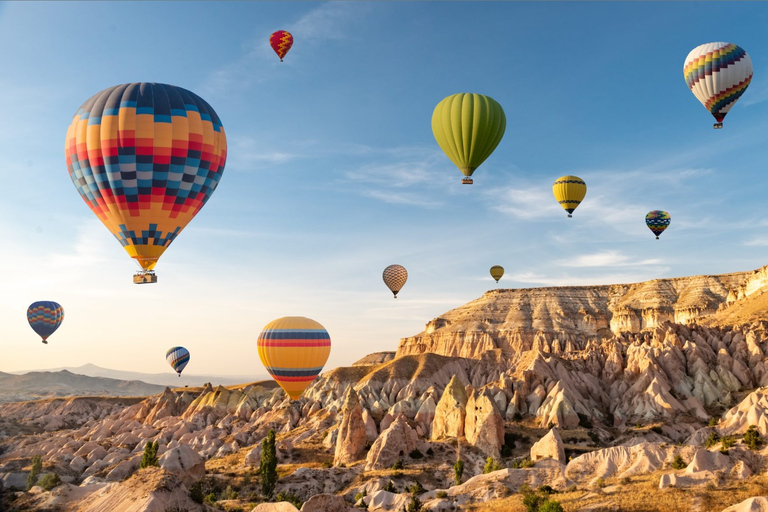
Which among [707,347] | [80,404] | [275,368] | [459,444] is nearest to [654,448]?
[459,444]

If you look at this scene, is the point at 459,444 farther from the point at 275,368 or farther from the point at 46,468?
the point at 46,468

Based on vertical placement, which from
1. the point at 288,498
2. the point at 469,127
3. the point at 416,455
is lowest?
the point at 288,498

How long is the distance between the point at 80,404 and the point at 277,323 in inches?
5050

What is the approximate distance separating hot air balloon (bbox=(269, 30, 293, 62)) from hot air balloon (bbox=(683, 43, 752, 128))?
2234 inches

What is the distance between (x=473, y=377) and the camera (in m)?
114

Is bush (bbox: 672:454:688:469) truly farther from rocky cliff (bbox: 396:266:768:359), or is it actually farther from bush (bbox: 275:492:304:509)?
rocky cliff (bbox: 396:266:768:359)

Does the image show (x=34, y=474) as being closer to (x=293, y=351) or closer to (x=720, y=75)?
(x=293, y=351)

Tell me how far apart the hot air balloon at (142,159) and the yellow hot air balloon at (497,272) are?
128 meters

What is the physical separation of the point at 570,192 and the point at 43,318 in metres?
126

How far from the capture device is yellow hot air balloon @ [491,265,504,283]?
173000 millimetres

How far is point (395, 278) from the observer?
128m

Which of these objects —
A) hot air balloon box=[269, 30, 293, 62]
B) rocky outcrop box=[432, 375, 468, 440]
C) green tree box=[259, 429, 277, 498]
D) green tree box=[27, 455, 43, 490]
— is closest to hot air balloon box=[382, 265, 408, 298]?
rocky outcrop box=[432, 375, 468, 440]

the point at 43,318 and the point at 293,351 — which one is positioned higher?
the point at 43,318

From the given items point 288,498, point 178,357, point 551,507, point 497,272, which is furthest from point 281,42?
point 178,357
